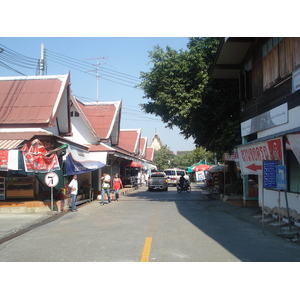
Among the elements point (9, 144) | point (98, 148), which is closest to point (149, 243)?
point (9, 144)

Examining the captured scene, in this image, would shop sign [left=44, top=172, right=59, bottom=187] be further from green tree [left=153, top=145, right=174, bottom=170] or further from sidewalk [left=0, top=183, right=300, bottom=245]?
green tree [left=153, top=145, right=174, bottom=170]

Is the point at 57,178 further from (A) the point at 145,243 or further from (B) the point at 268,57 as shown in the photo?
(B) the point at 268,57

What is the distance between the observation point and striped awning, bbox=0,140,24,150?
41.7ft

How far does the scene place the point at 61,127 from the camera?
1784 centimetres

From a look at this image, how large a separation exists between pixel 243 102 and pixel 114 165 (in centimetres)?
1629

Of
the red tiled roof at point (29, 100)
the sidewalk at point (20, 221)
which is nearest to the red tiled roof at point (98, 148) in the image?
the red tiled roof at point (29, 100)

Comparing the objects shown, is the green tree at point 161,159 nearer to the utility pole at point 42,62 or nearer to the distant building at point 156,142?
the distant building at point 156,142

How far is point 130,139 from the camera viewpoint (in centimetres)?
4222

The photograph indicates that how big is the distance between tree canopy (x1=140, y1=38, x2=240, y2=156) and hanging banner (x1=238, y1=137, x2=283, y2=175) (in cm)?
472

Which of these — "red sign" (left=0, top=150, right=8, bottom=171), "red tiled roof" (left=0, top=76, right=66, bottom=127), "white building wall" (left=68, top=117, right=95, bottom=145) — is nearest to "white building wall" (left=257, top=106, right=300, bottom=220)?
"red sign" (left=0, top=150, right=8, bottom=171)

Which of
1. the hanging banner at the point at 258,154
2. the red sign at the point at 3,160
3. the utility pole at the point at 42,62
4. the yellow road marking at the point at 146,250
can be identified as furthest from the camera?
the utility pole at the point at 42,62

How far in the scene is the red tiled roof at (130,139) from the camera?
133 feet

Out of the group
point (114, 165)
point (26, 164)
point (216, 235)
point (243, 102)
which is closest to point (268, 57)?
point (243, 102)

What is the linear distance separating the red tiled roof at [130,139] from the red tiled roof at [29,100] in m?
23.2
